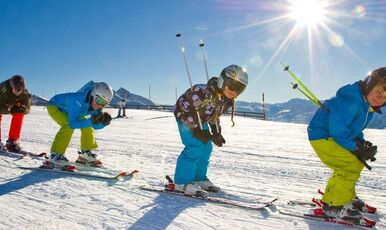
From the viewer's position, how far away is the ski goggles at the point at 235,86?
5102 mm

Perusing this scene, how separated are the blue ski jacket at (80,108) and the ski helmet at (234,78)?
111 inches

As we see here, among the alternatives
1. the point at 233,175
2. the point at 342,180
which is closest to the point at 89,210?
the point at 342,180

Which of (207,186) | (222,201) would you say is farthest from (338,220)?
(207,186)

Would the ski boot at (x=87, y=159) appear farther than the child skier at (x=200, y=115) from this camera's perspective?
Yes

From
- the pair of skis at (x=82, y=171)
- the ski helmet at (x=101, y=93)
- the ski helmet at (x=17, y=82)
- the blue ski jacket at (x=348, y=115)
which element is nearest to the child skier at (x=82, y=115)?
the ski helmet at (x=101, y=93)

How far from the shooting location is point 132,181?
610 cm

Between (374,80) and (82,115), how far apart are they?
4.80 meters

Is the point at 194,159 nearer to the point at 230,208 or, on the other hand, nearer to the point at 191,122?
the point at 191,122

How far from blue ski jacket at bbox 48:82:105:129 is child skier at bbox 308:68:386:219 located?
13.7 feet

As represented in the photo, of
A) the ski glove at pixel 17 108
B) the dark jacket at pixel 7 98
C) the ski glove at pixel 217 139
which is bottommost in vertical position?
the ski glove at pixel 217 139

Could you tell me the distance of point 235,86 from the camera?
5.11 meters

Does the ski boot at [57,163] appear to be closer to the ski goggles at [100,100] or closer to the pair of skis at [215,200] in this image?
the ski goggles at [100,100]

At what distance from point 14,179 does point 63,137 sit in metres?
1.42

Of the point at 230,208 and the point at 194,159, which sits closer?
the point at 230,208
